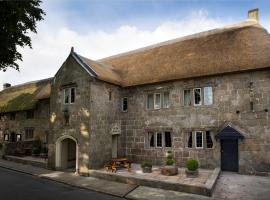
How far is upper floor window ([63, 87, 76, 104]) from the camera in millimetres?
18303

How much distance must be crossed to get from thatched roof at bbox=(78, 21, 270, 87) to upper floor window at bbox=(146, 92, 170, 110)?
1.32m

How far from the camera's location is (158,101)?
18.7m

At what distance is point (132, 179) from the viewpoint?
13.9 meters

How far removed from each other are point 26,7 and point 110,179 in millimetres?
11335

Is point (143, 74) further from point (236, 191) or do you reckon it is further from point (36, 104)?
point (36, 104)

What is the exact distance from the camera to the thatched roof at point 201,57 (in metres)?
15.7

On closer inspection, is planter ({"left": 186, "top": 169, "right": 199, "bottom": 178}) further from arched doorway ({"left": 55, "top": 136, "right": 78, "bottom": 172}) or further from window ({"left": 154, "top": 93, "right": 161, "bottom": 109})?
arched doorway ({"left": 55, "top": 136, "right": 78, "bottom": 172})

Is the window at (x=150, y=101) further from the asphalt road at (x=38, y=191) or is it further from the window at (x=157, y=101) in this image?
the asphalt road at (x=38, y=191)


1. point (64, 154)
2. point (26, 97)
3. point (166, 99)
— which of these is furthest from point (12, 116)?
point (166, 99)

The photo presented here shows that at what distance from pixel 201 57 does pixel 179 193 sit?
10676 mm

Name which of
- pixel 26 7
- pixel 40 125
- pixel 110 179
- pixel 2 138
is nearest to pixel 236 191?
pixel 110 179

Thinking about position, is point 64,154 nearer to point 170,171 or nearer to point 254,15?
point 170,171

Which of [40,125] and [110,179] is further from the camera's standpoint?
[40,125]

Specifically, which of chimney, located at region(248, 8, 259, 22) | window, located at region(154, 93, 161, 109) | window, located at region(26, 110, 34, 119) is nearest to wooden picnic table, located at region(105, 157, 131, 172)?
window, located at region(154, 93, 161, 109)
